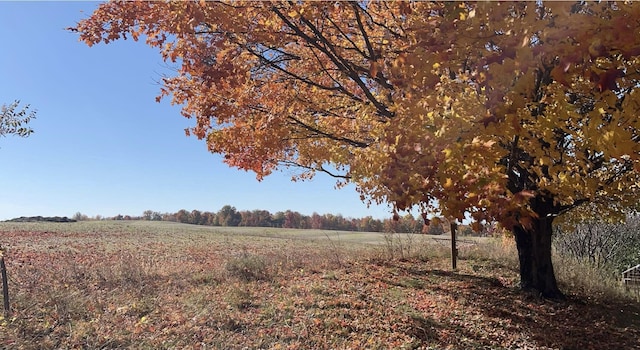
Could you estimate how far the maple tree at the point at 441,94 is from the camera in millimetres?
3406

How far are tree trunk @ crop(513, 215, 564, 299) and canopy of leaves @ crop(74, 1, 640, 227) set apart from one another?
20.1 inches

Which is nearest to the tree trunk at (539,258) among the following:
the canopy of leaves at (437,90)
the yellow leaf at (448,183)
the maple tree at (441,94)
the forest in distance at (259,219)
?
the maple tree at (441,94)

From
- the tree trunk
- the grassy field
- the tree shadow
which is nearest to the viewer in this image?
the grassy field

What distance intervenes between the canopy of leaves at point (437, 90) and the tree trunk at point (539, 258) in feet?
1.67

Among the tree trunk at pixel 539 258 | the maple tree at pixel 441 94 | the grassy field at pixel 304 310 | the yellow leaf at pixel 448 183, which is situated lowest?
the grassy field at pixel 304 310

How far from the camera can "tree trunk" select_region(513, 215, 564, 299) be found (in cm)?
817

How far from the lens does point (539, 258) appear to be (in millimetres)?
8305

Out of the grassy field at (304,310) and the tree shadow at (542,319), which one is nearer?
the grassy field at (304,310)

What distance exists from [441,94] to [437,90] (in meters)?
0.11

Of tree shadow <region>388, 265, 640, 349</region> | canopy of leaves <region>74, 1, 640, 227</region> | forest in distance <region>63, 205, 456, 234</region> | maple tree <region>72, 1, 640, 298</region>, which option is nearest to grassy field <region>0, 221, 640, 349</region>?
tree shadow <region>388, 265, 640, 349</region>

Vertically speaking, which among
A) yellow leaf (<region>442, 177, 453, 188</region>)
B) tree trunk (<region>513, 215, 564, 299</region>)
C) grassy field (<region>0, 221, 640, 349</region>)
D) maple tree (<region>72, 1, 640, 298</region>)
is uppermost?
maple tree (<region>72, 1, 640, 298</region>)

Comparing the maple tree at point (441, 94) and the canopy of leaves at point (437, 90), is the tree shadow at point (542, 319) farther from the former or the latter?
the canopy of leaves at point (437, 90)

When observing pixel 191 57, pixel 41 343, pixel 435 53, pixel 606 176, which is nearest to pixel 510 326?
pixel 606 176

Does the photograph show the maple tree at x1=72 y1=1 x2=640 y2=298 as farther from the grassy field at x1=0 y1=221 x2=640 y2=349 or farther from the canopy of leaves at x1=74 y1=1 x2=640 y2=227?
the grassy field at x1=0 y1=221 x2=640 y2=349
